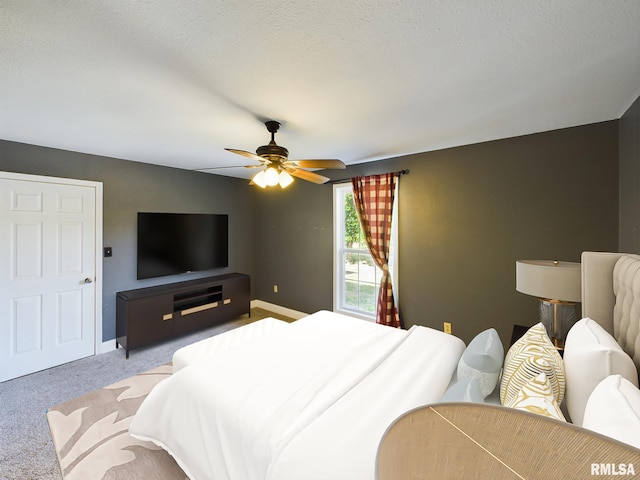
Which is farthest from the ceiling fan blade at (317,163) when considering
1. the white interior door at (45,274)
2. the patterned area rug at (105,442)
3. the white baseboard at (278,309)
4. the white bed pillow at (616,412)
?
the white baseboard at (278,309)

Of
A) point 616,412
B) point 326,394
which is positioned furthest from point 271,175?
point 616,412

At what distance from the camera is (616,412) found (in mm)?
613

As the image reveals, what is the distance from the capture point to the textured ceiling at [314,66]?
1.16m

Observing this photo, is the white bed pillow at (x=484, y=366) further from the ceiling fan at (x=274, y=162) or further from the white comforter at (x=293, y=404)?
the ceiling fan at (x=274, y=162)

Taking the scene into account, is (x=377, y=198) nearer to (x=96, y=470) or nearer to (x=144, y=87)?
(x=144, y=87)

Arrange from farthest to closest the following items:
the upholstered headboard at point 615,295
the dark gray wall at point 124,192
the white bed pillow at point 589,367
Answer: the dark gray wall at point 124,192 → the upholstered headboard at point 615,295 → the white bed pillow at point 589,367

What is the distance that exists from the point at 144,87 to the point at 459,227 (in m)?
2.96

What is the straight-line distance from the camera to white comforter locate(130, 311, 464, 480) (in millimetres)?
1118

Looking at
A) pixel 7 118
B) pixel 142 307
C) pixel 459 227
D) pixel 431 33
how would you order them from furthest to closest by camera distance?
pixel 142 307
pixel 459 227
pixel 7 118
pixel 431 33

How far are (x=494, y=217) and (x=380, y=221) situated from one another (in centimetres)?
120

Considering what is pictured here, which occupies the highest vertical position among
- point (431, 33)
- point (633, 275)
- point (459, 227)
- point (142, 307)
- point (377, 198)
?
point (431, 33)

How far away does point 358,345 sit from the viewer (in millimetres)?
2000

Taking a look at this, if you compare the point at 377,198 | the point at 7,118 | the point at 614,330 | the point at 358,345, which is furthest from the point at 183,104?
the point at 614,330

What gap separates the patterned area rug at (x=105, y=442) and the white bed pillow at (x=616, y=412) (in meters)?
2.02
